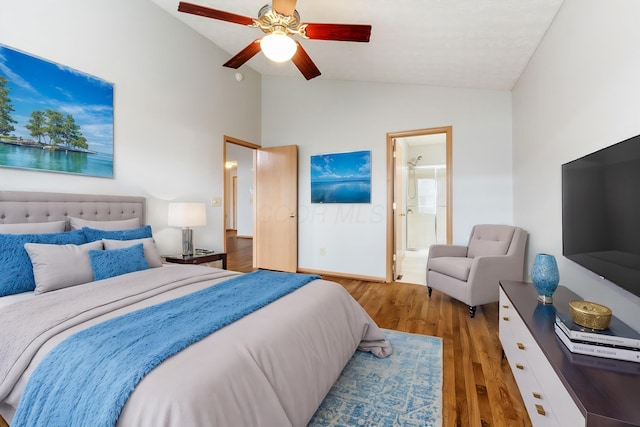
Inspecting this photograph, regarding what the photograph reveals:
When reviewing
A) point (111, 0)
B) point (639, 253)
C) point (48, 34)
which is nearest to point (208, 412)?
point (639, 253)

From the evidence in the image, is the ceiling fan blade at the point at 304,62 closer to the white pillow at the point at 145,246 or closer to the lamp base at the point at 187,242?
the white pillow at the point at 145,246

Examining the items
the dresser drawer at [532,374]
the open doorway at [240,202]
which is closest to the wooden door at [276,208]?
the open doorway at [240,202]

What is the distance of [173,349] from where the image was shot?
1.01m

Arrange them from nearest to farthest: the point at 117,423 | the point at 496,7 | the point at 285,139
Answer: the point at 117,423
the point at 496,7
the point at 285,139

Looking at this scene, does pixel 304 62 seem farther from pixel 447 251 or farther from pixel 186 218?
pixel 447 251

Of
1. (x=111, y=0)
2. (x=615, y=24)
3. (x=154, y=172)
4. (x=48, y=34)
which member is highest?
(x=111, y=0)

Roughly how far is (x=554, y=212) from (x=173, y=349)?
8.55ft

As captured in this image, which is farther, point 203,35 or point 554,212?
point 203,35

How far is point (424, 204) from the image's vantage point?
6.51 meters

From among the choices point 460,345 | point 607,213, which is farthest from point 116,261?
point 607,213

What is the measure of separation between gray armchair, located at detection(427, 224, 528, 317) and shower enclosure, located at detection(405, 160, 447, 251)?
10.0 feet

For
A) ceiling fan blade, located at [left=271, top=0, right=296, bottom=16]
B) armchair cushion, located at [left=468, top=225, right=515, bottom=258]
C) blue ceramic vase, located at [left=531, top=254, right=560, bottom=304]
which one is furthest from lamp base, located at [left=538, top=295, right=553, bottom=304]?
ceiling fan blade, located at [left=271, top=0, right=296, bottom=16]

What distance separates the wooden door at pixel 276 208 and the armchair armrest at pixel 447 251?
203cm

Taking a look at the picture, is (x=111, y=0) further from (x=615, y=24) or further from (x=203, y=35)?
(x=615, y=24)
